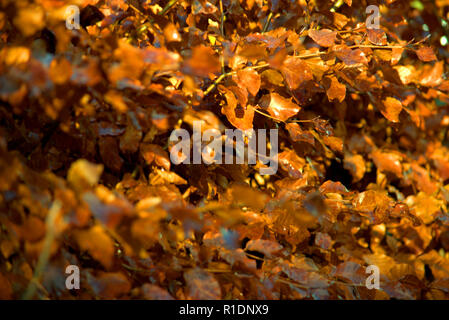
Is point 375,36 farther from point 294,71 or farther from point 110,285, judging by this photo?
point 110,285

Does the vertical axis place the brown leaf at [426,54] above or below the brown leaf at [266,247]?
above

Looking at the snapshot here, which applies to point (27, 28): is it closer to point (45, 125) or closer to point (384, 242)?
A: point (45, 125)

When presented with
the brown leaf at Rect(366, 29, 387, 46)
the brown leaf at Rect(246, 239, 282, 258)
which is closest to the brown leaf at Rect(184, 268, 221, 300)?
the brown leaf at Rect(246, 239, 282, 258)

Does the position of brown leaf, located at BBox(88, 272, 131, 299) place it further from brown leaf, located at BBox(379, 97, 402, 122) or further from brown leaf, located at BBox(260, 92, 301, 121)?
brown leaf, located at BBox(379, 97, 402, 122)

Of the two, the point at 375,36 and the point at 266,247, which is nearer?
the point at 266,247

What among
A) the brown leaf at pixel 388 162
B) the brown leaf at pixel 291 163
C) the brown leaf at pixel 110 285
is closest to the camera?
the brown leaf at pixel 110 285

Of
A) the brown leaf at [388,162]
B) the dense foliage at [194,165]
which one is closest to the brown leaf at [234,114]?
the dense foliage at [194,165]

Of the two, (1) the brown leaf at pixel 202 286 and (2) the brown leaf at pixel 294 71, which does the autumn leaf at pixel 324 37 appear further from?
(1) the brown leaf at pixel 202 286

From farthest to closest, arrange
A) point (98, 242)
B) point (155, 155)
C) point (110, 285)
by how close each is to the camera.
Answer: point (155, 155) → point (110, 285) → point (98, 242)

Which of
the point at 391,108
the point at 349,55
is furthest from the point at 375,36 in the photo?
the point at 391,108
